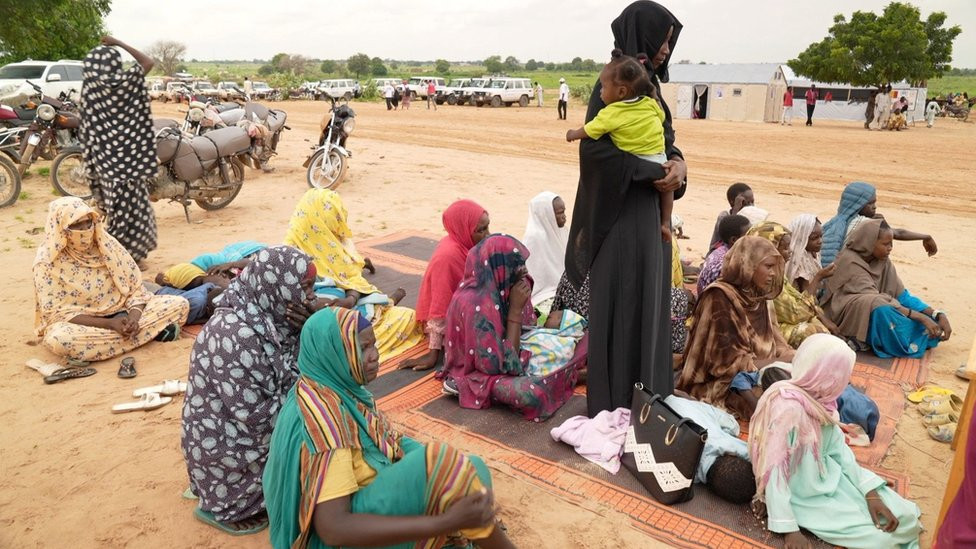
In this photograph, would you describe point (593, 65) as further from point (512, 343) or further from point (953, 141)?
point (512, 343)

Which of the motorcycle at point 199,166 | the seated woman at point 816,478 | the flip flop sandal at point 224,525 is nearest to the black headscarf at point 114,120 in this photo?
the motorcycle at point 199,166

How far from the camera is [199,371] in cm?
275

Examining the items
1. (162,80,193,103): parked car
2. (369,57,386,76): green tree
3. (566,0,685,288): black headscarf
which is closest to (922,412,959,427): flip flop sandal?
(566,0,685,288): black headscarf

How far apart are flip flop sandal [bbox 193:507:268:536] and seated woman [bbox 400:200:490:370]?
1.69 m

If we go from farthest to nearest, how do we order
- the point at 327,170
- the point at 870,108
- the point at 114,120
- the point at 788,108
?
the point at 788,108
the point at 870,108
the point at 327,170
the point at 114,120

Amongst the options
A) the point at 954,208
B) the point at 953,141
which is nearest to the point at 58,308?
the point at 954,208

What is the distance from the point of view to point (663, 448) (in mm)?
3076

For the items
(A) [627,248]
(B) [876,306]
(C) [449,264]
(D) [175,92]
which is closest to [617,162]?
(A) [627,248]

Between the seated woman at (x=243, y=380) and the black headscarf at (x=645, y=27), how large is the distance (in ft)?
6.21

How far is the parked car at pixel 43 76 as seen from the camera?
1716 cm

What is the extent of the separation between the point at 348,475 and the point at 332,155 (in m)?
9.09

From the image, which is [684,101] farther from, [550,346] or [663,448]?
[663,448]

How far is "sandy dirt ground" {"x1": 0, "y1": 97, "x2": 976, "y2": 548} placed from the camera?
3.11 m

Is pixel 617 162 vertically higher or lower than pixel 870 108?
lower
